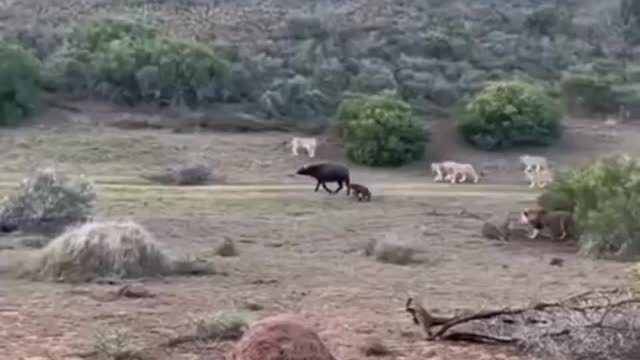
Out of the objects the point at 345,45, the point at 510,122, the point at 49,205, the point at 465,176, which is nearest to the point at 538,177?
the point at 465,176

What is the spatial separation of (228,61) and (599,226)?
28.1 meters

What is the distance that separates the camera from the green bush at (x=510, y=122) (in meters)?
43.1

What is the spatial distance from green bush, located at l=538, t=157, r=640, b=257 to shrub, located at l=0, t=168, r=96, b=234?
8.14 metres

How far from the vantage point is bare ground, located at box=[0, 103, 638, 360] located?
14836mm

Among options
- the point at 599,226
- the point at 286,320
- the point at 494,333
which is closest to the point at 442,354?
the point at 494,333

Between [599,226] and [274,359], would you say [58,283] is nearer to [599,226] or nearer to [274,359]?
[274,359]

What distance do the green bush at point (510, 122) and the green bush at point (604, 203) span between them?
14064mm

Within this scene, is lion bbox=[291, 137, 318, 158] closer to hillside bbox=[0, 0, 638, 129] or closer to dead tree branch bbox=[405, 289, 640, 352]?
hillside bbox=[0, 0, 638, 129]

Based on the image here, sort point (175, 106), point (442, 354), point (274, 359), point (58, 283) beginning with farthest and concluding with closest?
point (175, 106) < point (58, 283) < point (442, 354) < point (274, 359)

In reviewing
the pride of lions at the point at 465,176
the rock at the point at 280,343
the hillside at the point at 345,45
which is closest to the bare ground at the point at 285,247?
the pride of lions at the point at 465,176

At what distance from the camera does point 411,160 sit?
41031 millimetres

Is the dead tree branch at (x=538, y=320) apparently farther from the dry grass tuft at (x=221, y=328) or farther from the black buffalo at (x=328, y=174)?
the black buffalo at (x=328, y=174)

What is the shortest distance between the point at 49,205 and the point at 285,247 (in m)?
4.04

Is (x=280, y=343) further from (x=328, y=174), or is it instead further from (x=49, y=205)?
(x=328, y=174)
